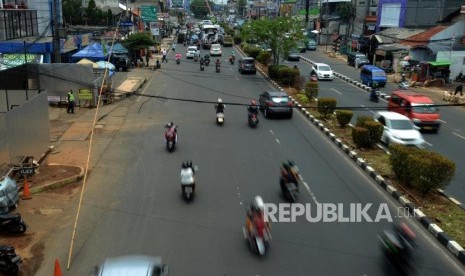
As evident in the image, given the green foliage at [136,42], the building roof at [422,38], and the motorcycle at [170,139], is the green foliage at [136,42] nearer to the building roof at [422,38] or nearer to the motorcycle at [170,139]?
the building roof at [422,38]

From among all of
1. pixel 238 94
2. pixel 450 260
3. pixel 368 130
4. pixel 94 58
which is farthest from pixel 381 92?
pixel 450 260

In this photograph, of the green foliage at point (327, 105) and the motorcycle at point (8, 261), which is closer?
the motorcycle at point (8, 261)

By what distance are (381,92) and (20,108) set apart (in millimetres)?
27062

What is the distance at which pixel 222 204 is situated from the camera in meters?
13.5

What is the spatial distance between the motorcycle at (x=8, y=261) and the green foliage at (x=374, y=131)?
14.0m

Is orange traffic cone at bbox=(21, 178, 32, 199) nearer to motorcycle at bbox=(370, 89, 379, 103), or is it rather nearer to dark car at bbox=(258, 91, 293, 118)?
dark car at bbox=(258, 91, 293, 118)

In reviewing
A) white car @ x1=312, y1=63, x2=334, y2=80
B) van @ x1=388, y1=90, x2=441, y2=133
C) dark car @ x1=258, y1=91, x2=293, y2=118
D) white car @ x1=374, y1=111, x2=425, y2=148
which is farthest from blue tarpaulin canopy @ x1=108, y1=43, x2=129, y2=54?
white car @ x1=374, y1=111, x2=425, y2=148

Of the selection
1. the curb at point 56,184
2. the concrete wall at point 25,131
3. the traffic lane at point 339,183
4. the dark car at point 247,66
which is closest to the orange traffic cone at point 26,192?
the curb at point 56,184

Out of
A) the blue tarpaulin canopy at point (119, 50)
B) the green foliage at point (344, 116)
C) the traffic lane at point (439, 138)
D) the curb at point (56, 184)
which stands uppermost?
the blue tarpaulin canopy at point (119, 50)

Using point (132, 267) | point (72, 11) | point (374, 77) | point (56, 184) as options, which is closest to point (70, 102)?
point (56, 184)

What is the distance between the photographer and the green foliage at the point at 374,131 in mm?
19125

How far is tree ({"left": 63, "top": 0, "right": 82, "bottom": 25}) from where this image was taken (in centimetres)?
6444

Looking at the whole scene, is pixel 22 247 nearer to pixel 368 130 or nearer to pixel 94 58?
pixel 368 130

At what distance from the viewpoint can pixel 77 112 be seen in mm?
27062
